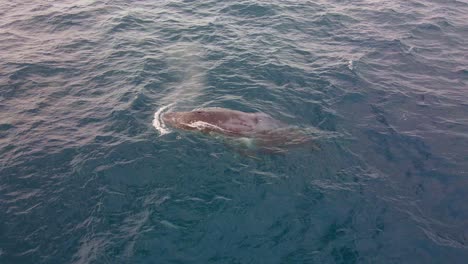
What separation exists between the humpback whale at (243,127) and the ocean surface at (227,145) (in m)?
0.60

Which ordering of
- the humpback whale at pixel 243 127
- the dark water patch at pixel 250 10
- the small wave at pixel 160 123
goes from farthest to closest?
the dark water patch at pixel 250 10
the small wave at pixel 160 123
the humpback whale at pixel 243 127

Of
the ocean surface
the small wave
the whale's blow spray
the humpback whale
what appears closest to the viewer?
the ocean surface

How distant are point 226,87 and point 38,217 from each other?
12601 mm

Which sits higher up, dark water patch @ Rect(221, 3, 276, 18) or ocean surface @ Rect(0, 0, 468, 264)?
dark water patch @ Rect(221, 3, 276, 18)

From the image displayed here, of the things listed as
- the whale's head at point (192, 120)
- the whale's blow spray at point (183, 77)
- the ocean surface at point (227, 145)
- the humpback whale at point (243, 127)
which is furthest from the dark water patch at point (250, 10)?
the whale's head at point (192, 120)

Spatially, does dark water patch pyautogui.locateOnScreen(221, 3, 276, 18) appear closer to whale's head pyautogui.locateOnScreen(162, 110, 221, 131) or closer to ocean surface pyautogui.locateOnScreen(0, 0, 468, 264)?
ocean surface pyautogui.locateOnScreen(0, 0, 468, 264)

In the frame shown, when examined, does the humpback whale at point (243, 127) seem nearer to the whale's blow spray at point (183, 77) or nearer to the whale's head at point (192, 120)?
the whale's head at point (192, 120)

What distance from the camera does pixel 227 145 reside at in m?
18.3

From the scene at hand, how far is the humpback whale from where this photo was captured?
60.0 ft

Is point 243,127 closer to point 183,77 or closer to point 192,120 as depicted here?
point 192,120

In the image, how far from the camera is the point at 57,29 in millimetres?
28703

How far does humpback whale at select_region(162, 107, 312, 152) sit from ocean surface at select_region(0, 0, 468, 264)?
0.60 meters

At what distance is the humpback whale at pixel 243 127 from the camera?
18.3 meters

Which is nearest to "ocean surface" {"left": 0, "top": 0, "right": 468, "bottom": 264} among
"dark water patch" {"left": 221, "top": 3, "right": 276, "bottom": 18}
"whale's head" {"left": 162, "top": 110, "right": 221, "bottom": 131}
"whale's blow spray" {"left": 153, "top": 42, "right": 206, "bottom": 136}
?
"whale's blow spray" {"left": 153, "top": 42, "right": 206, "bottom": 136}
